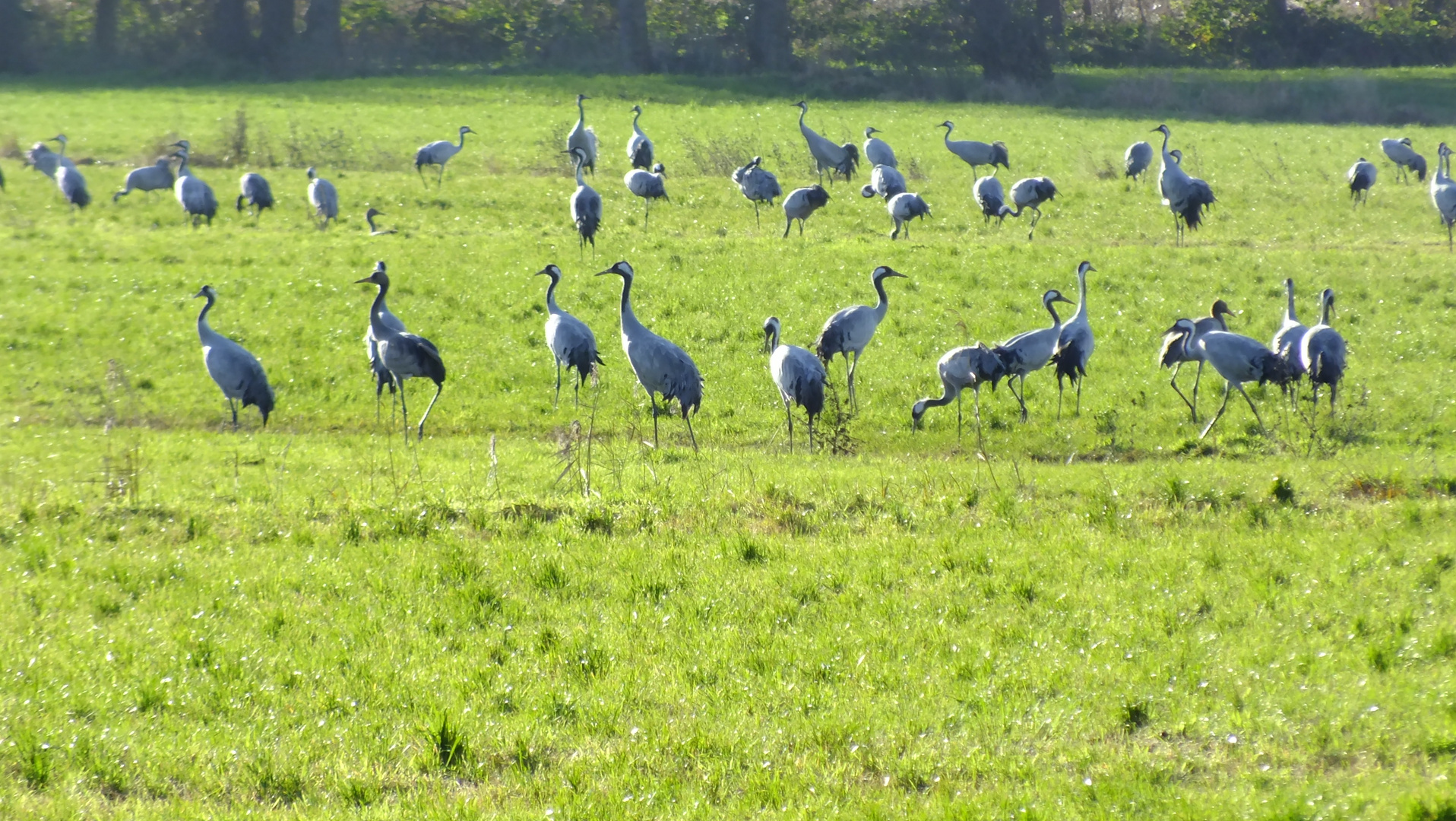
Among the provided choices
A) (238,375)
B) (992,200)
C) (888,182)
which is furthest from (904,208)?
(238,375)

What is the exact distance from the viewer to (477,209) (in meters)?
25.7

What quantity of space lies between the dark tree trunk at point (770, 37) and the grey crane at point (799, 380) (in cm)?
3884

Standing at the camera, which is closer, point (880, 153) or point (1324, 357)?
point (1324, 357)

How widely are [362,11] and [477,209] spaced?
3276cm

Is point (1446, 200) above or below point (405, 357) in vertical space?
above

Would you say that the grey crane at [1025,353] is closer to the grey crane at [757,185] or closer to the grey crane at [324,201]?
the grey crane at [757,185]

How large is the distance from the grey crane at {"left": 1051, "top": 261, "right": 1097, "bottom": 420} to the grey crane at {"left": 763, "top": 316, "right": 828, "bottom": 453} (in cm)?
303

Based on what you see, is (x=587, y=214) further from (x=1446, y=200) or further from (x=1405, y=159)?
(x=1405, y=159)

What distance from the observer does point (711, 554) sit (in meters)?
8.83

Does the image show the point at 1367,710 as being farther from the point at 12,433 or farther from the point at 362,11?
the point at 362,11

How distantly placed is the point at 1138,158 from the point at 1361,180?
4.95 meters

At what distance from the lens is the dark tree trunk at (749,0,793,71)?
51000 mm

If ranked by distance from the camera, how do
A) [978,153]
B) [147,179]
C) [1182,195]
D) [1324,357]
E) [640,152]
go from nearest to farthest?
[1324,357]
[1182,195]
[147,179]
[640,152]
[978,153]

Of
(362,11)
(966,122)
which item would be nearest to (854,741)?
(966,122)
